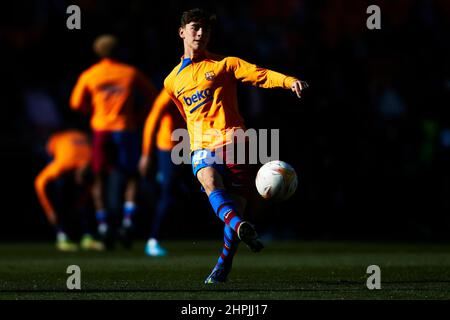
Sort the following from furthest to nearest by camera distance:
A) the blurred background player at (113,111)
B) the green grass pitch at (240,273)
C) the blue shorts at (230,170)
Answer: the blurred background player at (113,111) < the blue shorts at (230,170) < the green grass pitch at (240,273)

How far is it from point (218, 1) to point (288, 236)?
446 cm

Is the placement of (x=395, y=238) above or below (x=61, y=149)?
below

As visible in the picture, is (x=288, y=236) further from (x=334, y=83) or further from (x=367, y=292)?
(x=367, y=292)

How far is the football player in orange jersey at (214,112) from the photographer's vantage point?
7699mm

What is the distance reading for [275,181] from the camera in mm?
7605

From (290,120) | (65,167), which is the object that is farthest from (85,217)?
(290,120)

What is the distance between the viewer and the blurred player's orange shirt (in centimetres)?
1422

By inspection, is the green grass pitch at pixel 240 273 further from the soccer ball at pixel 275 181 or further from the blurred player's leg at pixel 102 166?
the soccer ball at pixel 275 181

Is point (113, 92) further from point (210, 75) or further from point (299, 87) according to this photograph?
point (299, 87)

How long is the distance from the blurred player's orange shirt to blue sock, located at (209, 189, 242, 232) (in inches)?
270

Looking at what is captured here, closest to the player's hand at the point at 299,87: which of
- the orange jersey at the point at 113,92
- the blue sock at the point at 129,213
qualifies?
the blue sock at the point at 129,213

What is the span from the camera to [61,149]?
14.3 m

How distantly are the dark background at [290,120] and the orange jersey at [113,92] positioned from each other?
2818mm
